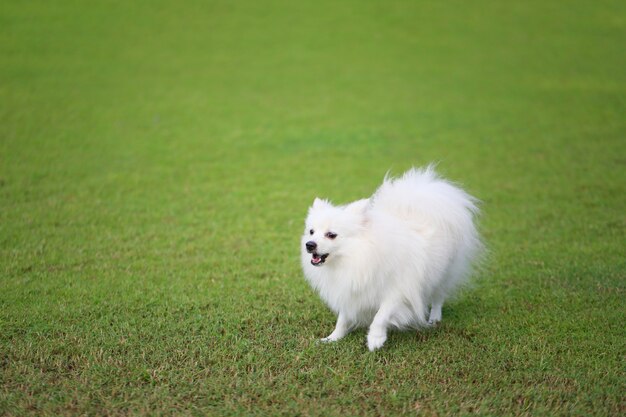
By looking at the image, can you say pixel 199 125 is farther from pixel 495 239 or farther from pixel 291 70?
pixel 495 239

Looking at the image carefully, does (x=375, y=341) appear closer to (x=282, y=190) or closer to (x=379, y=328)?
(x=379, y=328)

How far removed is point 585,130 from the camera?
1259 centimetres

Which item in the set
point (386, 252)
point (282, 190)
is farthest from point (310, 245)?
point (282, 190)

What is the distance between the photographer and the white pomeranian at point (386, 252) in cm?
443

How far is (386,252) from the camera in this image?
4.45 meters

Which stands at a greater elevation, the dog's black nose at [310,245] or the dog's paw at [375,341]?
the dog's black nose at [310,245]

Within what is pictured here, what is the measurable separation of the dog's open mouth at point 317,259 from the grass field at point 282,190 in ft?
1.89

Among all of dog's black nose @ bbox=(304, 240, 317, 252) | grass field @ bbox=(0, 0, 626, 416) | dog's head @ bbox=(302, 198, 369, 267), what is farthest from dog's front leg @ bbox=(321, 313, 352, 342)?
dog's black nose @ bbox=(304, 240, 317, 252)

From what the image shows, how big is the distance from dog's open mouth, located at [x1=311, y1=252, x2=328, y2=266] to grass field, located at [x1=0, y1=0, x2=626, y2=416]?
0.57 m

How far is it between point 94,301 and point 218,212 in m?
3.05

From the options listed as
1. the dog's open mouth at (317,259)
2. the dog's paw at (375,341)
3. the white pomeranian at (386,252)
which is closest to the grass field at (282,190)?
the dog's paw at (375,341)

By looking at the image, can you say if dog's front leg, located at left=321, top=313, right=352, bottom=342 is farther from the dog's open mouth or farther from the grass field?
the dog's open mouth

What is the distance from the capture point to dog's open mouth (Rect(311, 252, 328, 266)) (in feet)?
14.3

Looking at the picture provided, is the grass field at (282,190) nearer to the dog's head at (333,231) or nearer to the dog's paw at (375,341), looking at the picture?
the dog's paw at (375,341)
